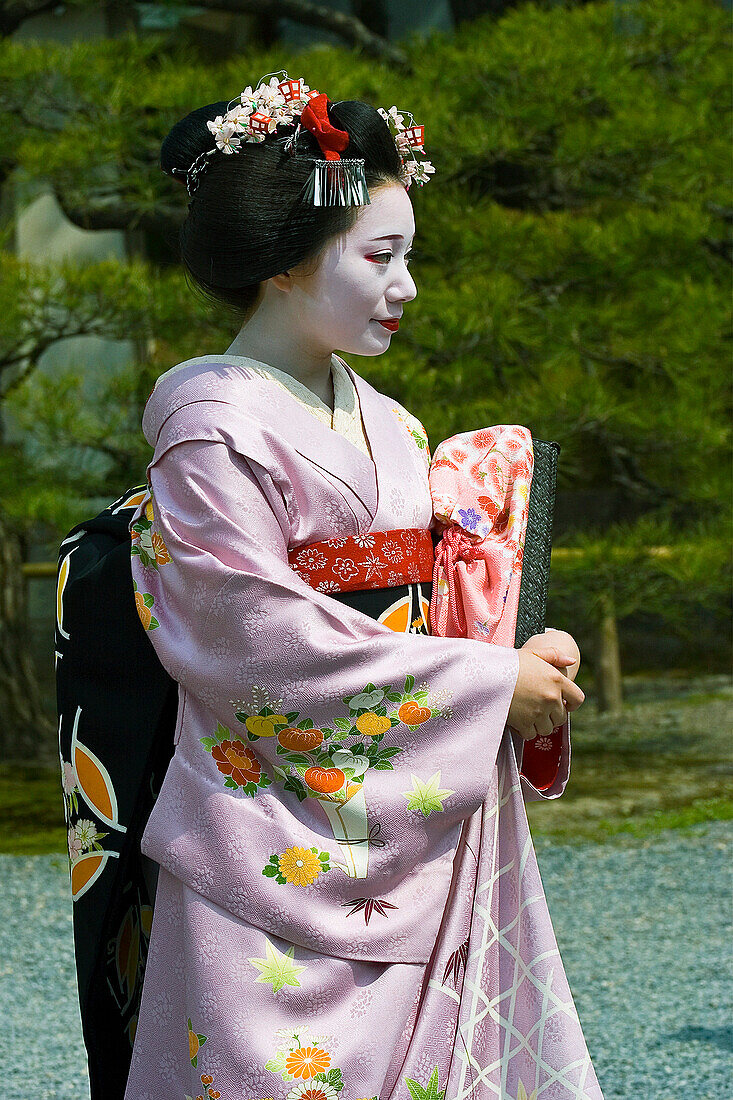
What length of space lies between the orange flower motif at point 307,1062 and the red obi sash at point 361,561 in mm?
492

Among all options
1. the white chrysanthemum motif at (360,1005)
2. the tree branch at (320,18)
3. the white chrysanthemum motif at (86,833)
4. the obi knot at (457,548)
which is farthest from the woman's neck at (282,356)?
the tree branch at (320,18)

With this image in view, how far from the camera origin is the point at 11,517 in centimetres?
440

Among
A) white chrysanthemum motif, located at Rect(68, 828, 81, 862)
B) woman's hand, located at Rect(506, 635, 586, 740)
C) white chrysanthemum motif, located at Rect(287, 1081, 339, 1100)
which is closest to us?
white chrysanthemum motif, located at Rect(287, 1081, 339, 1100)

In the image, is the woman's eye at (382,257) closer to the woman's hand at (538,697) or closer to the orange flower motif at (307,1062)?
the woman's hand at (538,697)

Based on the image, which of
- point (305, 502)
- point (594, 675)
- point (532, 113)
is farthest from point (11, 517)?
point (305, 502)

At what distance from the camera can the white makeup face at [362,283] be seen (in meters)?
1.45

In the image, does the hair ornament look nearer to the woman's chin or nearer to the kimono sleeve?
the woman's chin

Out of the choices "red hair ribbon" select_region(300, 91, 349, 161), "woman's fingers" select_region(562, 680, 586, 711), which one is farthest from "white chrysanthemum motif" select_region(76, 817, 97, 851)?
"red hair ribbon" select_region(300, 91, 349, 161)

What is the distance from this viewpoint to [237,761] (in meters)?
1.37

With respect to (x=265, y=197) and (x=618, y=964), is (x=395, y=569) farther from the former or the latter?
(x=618, y=964)

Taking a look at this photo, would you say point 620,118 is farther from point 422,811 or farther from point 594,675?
point 422,811

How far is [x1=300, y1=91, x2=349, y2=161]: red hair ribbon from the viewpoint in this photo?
1.44m

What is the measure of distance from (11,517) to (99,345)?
1.75 m

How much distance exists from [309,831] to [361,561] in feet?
1.02
